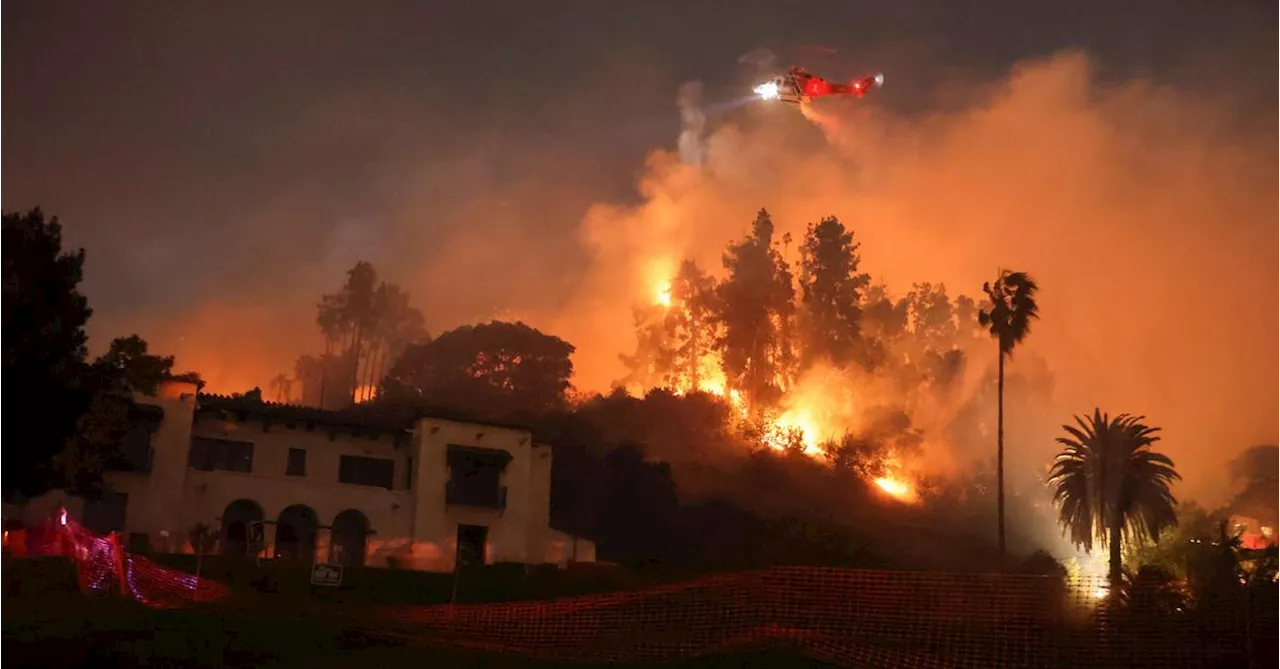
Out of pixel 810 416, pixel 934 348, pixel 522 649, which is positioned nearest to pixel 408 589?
pixel 522 649

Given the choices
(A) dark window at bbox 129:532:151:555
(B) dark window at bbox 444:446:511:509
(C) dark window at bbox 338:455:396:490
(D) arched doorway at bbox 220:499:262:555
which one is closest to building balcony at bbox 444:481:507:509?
(B) dark window at bbox 444:446:511:509

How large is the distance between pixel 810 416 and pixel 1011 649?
7762 centimetres

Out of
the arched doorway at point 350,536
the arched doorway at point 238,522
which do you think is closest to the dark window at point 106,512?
the arched doorway at point 238,522

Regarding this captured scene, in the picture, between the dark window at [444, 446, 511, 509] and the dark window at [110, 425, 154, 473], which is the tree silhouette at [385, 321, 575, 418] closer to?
the dark window at [444, 446, 511, 509]

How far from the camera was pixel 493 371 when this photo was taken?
92.2m

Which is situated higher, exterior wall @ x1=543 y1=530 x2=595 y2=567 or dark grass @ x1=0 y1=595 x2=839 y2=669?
exterior wall @ x1=543 y1=530 x2=595 y2=567

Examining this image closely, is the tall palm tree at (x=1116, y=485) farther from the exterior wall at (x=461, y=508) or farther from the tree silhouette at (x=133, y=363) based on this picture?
the tree silhouette at (x=133, y=363)

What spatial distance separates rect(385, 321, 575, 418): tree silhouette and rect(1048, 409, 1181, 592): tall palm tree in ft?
140

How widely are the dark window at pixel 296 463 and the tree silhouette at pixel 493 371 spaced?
3996cm

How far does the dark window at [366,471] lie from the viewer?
49.0 meters

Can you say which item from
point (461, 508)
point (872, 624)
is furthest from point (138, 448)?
point (872, 624)

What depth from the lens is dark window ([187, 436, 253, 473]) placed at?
4619 centimetres

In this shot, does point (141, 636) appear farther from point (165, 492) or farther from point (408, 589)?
point (165, 492)

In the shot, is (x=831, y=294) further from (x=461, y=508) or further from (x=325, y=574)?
(x=325, y=574)
